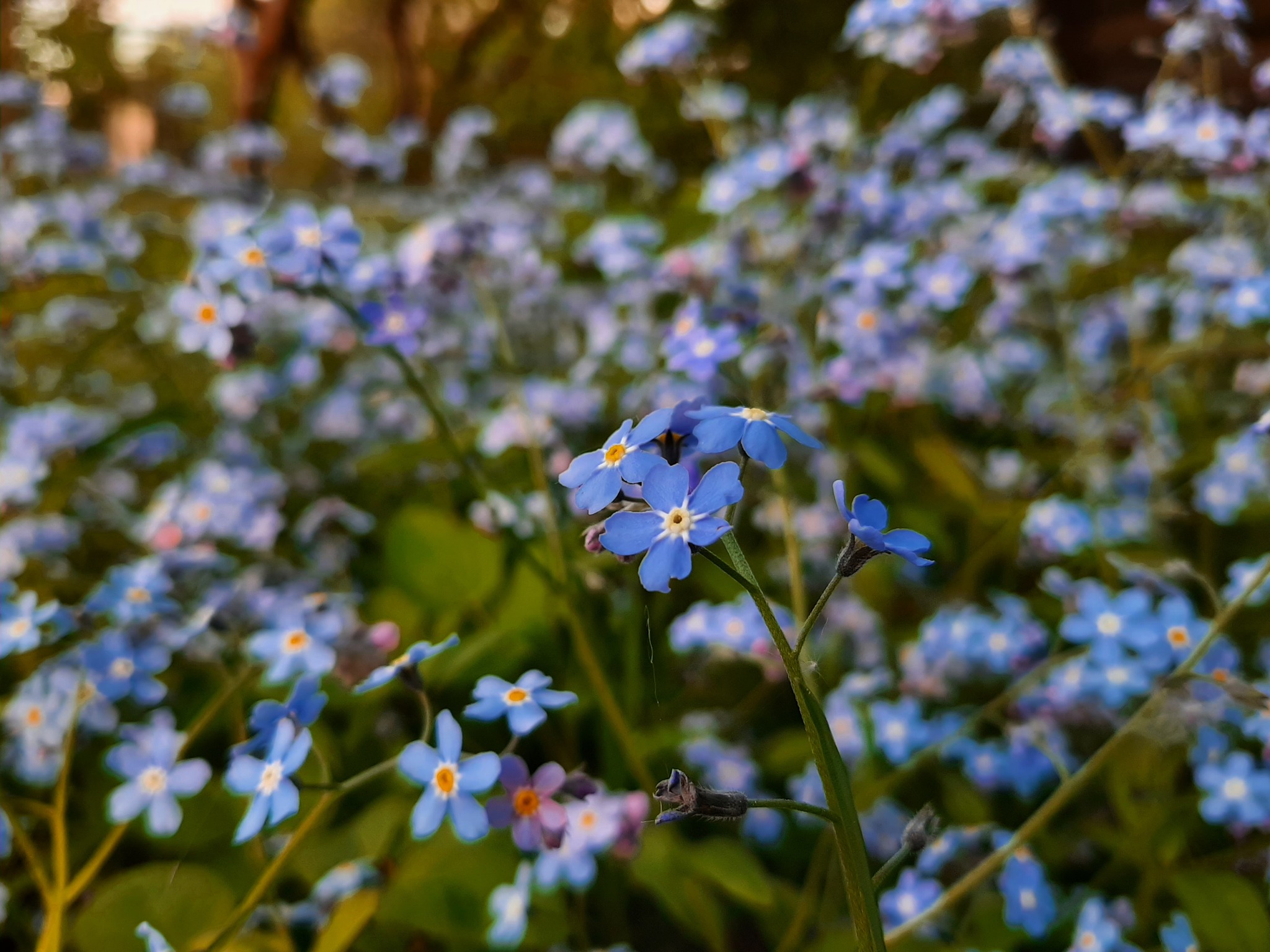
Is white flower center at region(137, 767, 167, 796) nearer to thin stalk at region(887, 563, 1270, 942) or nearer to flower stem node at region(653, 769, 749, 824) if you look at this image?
flower stem node at region(653, 769, 749, 824)

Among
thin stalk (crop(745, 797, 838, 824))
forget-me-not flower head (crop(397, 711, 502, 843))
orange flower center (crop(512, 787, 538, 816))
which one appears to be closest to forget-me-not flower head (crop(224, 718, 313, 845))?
forget-me-not flower head (crop(397, 711, 502, 843))

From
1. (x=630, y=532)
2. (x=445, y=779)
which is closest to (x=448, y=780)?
(x=445, y=779)

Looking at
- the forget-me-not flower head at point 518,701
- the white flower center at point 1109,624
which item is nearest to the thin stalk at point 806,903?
the white flower center at point 1109,624

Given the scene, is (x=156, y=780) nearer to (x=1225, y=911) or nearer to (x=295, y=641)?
(x=295, y=641)

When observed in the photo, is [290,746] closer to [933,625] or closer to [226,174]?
[933,625]

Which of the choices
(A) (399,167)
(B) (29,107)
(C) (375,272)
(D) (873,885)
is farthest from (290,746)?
(B) (29,107)

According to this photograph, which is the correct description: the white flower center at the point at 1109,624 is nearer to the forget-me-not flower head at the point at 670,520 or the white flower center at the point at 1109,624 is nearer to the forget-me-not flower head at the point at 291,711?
the forget-me-not flower head at the point at 670,520

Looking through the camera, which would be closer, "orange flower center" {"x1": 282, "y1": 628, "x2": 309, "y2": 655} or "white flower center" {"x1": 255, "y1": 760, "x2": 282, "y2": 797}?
"white flower center" {"x1": 255, "y1": 760, "x2": 282, "y2": 797}
